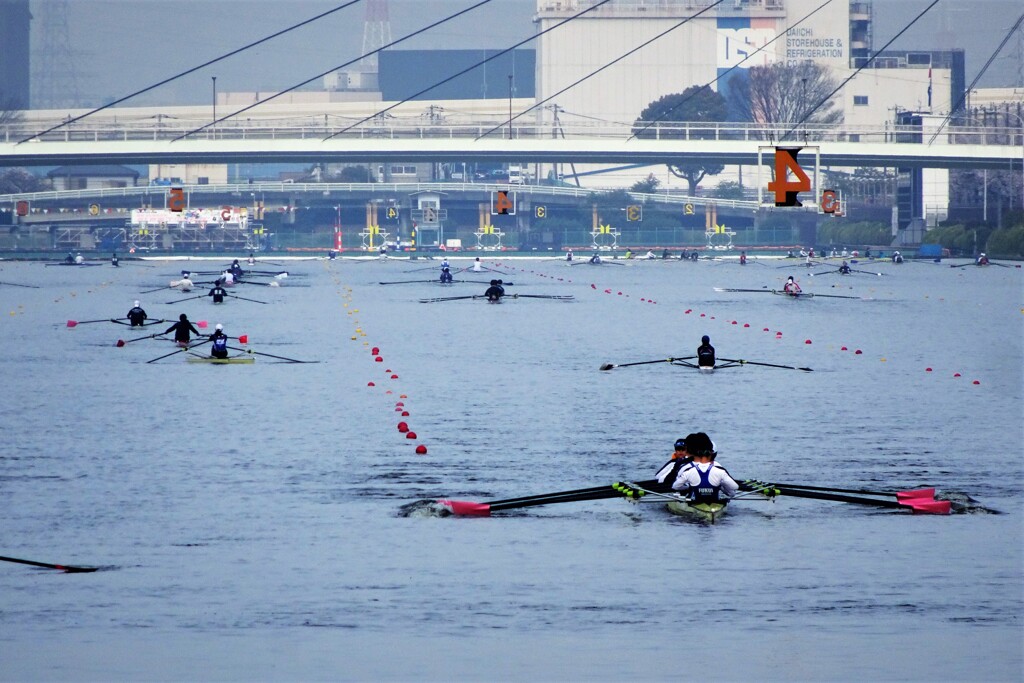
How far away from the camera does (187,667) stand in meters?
17.1

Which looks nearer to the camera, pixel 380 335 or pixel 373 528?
pixel 373 528

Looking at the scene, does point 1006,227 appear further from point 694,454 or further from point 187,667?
point 187,667

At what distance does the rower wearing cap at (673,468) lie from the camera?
24969mm

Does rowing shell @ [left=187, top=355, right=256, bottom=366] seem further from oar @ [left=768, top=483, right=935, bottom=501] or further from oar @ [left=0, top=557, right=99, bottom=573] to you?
oar @ [left=0, top=557, right=99, bottom=573]

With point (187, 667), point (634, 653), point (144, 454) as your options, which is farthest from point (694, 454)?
point (144, 454)

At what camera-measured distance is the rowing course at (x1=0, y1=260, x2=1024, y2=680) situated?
18.0 meters

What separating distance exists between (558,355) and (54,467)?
2725 cm

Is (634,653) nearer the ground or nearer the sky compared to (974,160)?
nearer the ground

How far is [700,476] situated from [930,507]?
12.4ft

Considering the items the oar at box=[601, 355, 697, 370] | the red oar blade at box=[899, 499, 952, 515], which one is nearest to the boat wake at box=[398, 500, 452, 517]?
the red oar blade at box=[899, 499, 952, 515]

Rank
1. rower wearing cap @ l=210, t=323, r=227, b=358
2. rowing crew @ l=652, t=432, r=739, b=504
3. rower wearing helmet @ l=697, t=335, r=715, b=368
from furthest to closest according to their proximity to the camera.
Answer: rower wearing cap @ l=210, t=323, r=227, b=358
rower wearing helmet @ l=697, t=335, r=715, b=368
rowing crew @ l=652, t=432, r=739, b=504

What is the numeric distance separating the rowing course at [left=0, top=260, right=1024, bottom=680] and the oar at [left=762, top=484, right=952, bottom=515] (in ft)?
1.23

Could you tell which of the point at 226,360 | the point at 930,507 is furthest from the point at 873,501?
the point at 226,360

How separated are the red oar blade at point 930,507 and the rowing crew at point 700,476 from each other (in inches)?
115
